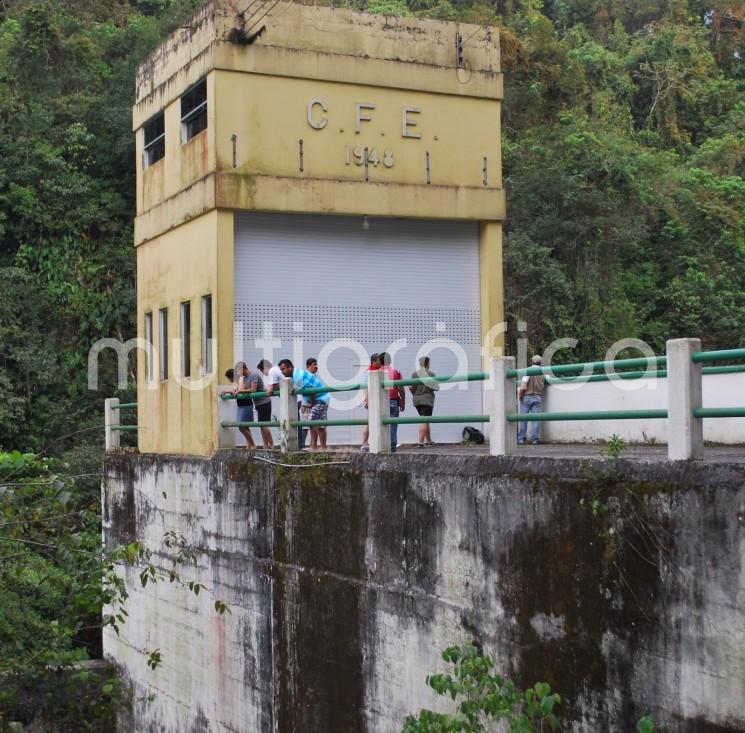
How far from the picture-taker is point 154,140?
18.9m

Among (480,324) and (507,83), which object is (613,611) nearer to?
(480,324)

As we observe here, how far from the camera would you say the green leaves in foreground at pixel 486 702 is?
7984 millimetres

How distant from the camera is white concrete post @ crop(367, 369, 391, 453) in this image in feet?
38.2

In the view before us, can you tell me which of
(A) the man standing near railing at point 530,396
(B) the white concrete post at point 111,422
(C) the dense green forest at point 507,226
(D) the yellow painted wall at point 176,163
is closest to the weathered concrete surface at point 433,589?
(B) the white concrete post at point 111,422

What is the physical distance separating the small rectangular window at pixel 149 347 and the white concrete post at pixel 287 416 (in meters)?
5.72

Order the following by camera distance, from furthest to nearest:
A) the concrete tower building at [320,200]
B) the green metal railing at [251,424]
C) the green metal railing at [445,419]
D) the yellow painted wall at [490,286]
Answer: the yellow painted wall at [490,286] → the concrete tower building at [320,200] → the green metal railing at [251,424] → the green metal railing at [445,419]

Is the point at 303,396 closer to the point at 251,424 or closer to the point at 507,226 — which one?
the point at 251,424

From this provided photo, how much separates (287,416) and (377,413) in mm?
2152

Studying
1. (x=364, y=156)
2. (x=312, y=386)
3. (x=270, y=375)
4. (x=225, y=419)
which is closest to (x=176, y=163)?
(x=364, y=156)

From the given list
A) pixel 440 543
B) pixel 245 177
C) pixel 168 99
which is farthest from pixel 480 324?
pixel 440 543

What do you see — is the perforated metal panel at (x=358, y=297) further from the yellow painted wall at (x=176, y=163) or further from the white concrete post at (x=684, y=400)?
the white concrete post at (x=684, y=400)

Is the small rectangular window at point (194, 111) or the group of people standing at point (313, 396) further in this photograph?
the small rectangular window at point (194, 111)

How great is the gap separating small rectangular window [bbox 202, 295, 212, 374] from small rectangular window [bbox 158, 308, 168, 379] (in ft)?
5.95

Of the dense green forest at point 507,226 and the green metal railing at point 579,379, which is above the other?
the dense green forest at point 507,226
